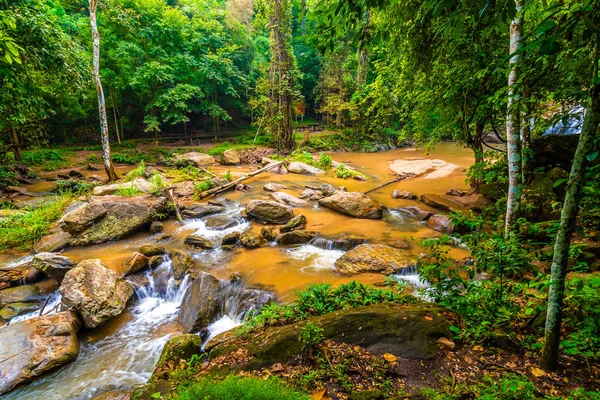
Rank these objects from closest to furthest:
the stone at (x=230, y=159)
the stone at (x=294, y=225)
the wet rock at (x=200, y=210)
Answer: the stone at (x=294, y=225) < the wet rock at (x=200, y=210) < the stone at (x=230, y=159)

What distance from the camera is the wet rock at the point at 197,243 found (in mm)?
7711

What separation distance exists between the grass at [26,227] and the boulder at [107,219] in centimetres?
98

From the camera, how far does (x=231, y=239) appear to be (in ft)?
25.9

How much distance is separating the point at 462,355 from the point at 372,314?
922 mm

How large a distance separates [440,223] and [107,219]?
384 inches

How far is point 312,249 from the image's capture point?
7605 mm

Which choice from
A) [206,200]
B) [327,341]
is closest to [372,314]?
[327,341]

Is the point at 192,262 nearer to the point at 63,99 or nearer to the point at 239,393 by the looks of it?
the point at 239,393

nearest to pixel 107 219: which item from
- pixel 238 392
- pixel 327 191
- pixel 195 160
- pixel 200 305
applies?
pixel 200 305

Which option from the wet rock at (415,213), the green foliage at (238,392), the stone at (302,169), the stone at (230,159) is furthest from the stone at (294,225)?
the stone at (230,159)

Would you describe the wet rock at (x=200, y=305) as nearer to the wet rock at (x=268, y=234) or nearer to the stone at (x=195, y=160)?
the wet rock at (x=268, y=234)

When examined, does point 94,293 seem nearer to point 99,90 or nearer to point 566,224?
point 566,224

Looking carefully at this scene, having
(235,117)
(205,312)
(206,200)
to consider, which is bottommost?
(205,312)

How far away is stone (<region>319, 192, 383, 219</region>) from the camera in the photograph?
31.2ft
